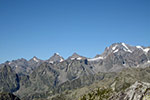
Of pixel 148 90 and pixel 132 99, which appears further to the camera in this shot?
pixel 132 99

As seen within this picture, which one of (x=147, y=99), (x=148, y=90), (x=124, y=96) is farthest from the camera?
(x=124, y=96)

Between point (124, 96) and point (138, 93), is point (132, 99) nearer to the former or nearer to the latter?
point (138, 93)

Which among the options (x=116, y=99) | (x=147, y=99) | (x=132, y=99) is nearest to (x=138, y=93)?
(x=132, y=99)

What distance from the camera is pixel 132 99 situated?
6122cm

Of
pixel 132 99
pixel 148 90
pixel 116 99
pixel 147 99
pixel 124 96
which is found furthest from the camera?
pixel 116 99

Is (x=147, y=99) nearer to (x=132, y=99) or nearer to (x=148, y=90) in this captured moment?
(x=148, y=90)

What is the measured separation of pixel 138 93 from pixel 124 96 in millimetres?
10451

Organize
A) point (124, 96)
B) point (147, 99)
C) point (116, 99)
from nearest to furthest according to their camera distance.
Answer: point (147, 99) → point (124, 96) → point (116, 99)

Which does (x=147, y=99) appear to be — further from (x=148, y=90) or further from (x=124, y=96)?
(x=124, y=96)

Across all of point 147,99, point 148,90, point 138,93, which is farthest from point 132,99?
point 147,99

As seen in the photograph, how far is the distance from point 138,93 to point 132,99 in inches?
115

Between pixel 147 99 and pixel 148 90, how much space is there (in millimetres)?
5728

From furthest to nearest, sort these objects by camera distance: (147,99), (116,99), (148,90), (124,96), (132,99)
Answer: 1. (116,99)
2. (124,96)
3. (132,99)
4. (148,90)
5. (147,99)

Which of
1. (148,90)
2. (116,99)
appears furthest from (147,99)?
(116,99)
